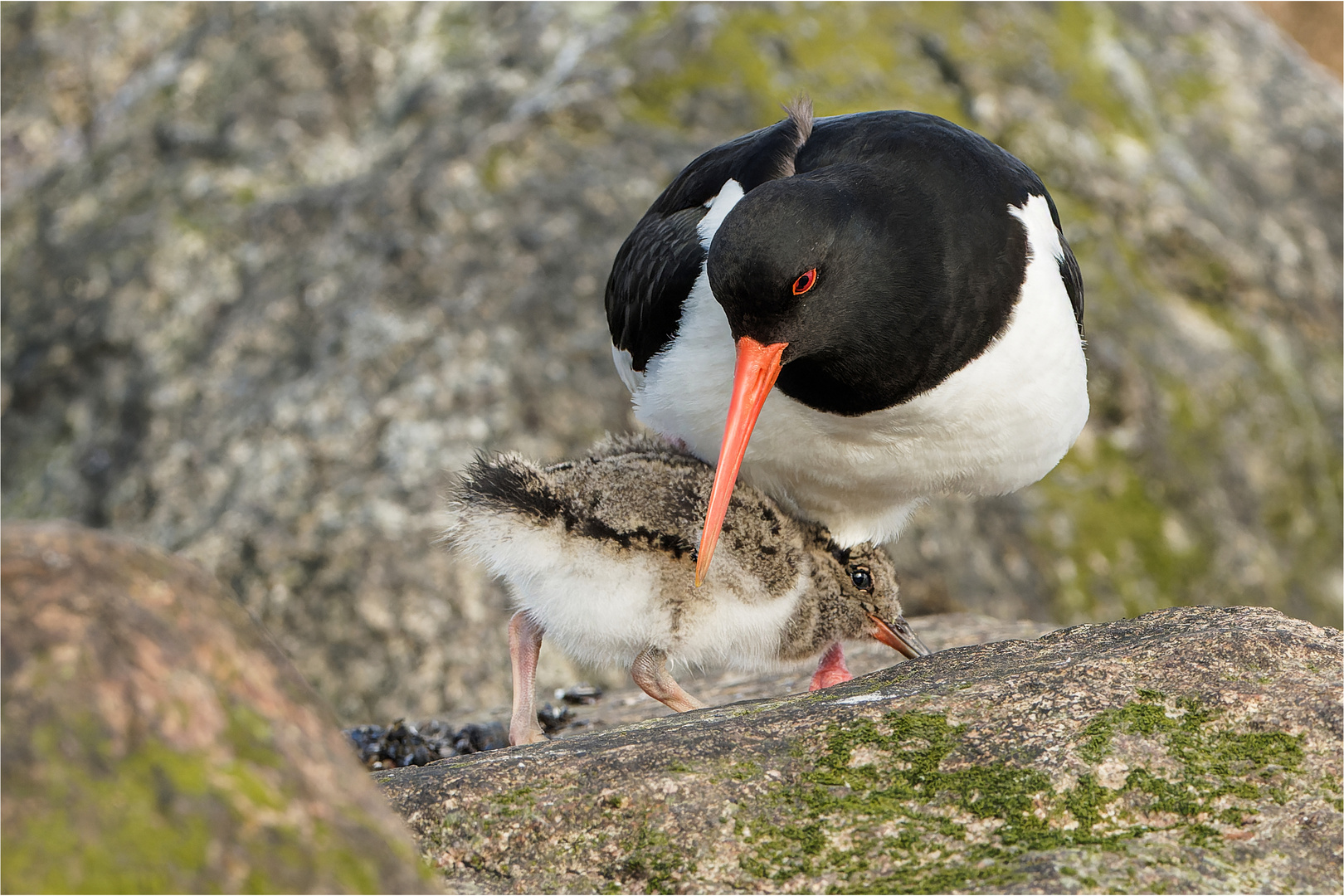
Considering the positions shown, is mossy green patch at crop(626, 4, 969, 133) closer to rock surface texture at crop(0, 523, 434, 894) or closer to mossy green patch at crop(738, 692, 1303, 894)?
mossy green patch at crop(738, 692, 1303, 894)

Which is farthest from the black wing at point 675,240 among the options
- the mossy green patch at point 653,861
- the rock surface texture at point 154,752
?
the rock surface texture at point 154,752

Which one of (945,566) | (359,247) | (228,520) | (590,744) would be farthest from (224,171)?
(590,744)

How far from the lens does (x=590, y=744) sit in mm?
3156

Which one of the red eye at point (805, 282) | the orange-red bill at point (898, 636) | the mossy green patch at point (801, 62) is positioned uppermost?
the mossy green patch at point (801, 62)

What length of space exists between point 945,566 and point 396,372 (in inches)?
125

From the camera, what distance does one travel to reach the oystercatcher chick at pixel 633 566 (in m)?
4.32

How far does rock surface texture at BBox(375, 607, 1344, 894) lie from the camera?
7.55 ft

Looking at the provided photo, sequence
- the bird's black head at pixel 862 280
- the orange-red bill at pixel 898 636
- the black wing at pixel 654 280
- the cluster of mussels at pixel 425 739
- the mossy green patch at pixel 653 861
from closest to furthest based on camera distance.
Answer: the mossy green patch at pixel 653 861 → the bird's black head at pixel 862 280 → the cluster of mussels at pixel 425 739 → the black wing at pixel 654 280 → the orange-red bill at pixel 898 636

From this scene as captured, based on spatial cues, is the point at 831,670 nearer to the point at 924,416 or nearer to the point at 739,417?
the point at 924,416

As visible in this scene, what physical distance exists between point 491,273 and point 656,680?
3.26 meters

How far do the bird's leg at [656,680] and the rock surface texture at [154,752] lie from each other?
259cm

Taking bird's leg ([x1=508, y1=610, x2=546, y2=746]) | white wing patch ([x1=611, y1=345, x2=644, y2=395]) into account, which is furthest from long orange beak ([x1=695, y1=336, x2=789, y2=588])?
white wing patch ([x1=611, y1=345, x2=644, y2=395])

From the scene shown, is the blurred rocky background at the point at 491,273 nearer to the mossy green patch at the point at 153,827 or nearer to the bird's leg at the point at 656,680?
the bird's leg at the point at 656,680

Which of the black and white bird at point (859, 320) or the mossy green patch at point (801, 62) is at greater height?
the mossy green patch at point (801, 62)
